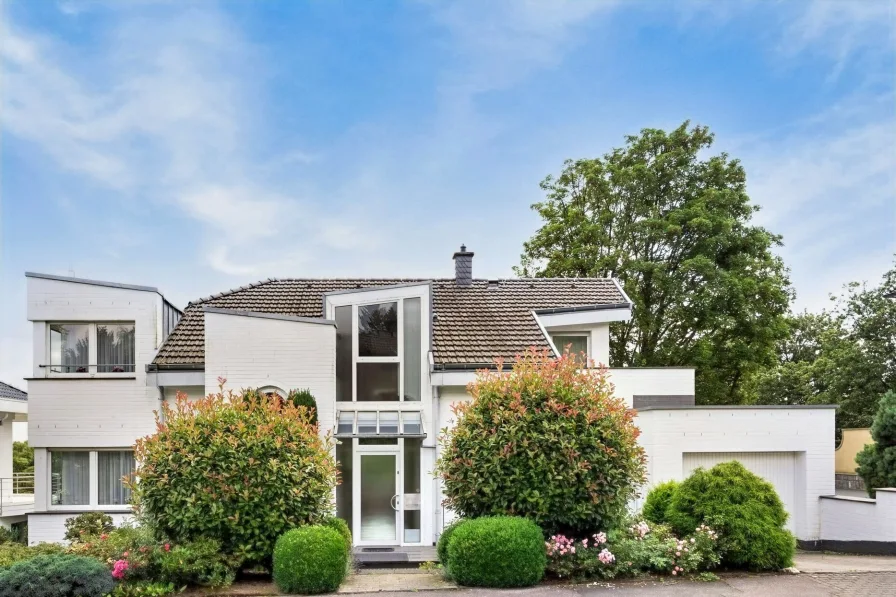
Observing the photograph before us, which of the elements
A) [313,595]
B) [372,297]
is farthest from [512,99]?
[313,595]

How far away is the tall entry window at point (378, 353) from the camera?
1623cm

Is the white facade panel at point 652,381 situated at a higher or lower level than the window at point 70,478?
higher

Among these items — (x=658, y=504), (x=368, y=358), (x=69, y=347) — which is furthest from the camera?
(x=69, y=347)

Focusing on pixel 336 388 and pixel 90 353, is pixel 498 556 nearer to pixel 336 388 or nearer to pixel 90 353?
pixel 336 388

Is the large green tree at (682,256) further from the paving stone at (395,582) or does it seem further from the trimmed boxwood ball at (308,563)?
the trimmed boxwood ball at (308,563)

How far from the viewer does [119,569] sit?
10.1m

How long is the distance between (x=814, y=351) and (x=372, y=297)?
32.6m

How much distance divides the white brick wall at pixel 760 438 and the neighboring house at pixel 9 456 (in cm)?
1699

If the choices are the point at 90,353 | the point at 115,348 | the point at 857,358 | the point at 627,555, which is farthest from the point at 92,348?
the point at 857,358

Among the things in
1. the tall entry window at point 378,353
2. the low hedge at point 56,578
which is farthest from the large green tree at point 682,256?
the low hedge at point 56,578

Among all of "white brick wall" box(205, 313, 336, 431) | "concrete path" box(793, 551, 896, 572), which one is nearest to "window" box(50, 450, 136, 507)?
"white brick wall" box(205, 313, 336, 431)

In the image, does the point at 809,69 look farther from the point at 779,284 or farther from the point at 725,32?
the point at 779,284

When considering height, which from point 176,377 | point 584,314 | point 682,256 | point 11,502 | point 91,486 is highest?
point 682,256

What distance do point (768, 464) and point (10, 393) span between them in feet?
73.0
